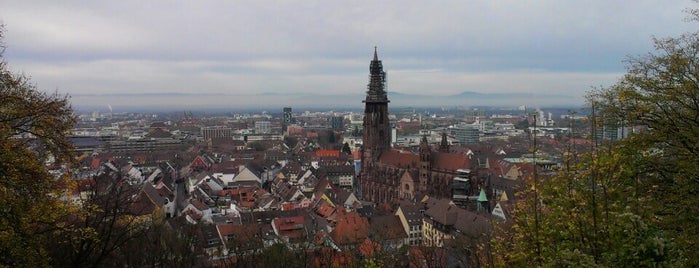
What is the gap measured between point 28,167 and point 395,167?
5426cm

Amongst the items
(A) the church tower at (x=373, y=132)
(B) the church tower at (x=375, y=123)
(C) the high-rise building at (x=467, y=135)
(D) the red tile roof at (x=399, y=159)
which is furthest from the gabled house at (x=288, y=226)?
(C) the high-rise building at (x=467, y=135)

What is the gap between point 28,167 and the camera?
33.7 ft

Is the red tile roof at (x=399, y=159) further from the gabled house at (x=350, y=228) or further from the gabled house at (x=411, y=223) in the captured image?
the gabled house at (x=350, y=228)

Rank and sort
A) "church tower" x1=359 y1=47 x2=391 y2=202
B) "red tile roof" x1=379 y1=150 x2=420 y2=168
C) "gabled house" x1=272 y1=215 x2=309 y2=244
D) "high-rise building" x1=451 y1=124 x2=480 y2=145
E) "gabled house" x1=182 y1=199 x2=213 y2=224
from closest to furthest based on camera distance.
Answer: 1. "gabled house" x1=272 y1=215 x2=309 y2=244
2. "gabled house" x1=182 y1=199 x2=213 y2=224
3. "red tile roof" x1=379 y1=150 x2=420 y2=168
4. "church tower" x1=359 y1=47 x2=391 y2=202
5. "high-rise building" x1=451 y1=124 x2=480 y2=145

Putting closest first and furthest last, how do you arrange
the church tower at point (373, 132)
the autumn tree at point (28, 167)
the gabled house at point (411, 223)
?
1. the autumn tree at point (28, 167)
2. the gabled house at point (411, 223)
3. the church tower at point (373, 132)

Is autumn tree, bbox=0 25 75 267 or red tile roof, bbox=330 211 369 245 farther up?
autumn tree, bbox=0 25 75 267

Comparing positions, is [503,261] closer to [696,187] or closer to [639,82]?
[696,187]

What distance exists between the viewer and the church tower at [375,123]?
67562 mm

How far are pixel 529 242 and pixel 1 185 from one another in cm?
1016

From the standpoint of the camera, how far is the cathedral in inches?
2229

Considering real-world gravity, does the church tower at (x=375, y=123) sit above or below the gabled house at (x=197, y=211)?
above

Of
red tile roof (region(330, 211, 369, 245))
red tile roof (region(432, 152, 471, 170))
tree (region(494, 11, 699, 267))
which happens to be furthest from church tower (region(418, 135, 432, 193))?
tree (region(494, 11, 699, 267))

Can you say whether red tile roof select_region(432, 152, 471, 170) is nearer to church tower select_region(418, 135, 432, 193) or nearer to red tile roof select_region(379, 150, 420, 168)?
church tower select_region(418, 135, 432, 193)

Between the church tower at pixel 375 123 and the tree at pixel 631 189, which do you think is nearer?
the tree at pixel 631 189
